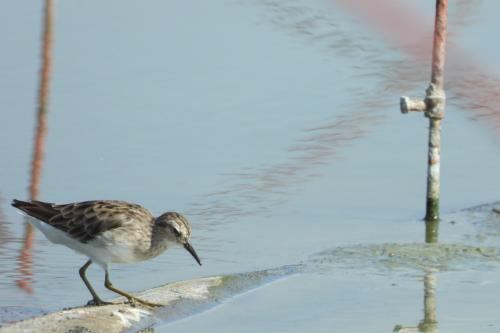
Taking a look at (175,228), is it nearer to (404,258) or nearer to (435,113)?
(404,258)

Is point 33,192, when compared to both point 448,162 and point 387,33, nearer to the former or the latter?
point 448,162

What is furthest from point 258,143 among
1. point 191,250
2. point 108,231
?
point 108,231

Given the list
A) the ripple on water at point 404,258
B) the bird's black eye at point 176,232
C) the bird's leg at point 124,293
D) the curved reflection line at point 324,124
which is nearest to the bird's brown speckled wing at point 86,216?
the bird's black eye at point 176,232

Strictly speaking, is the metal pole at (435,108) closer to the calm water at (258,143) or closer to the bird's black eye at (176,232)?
the calm water at (258,143)

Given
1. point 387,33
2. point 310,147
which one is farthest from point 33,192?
point 387,33

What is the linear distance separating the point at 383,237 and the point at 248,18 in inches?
170

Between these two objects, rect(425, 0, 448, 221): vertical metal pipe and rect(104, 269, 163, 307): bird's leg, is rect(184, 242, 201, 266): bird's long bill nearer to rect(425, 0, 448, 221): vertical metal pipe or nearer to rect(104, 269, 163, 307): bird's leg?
rect(104, 269, 163, 307): bird's leg

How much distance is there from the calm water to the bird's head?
0.33 metres

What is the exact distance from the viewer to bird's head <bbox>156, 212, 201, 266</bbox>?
8.94m

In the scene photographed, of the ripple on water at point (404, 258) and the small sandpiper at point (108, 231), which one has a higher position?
the small sandpiper at point (108, 231)

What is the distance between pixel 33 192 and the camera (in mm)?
10586

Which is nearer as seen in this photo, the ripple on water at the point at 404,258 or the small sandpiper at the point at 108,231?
the small sandpiper at the point at 108,231

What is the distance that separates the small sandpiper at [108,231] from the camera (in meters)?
8.74

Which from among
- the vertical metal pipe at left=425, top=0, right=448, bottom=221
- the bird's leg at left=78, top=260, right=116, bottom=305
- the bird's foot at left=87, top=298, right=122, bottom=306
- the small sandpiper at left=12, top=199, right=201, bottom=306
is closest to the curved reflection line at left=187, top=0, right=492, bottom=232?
the vertical metal pipe at left=425, top=0, right=448, bottom=221
